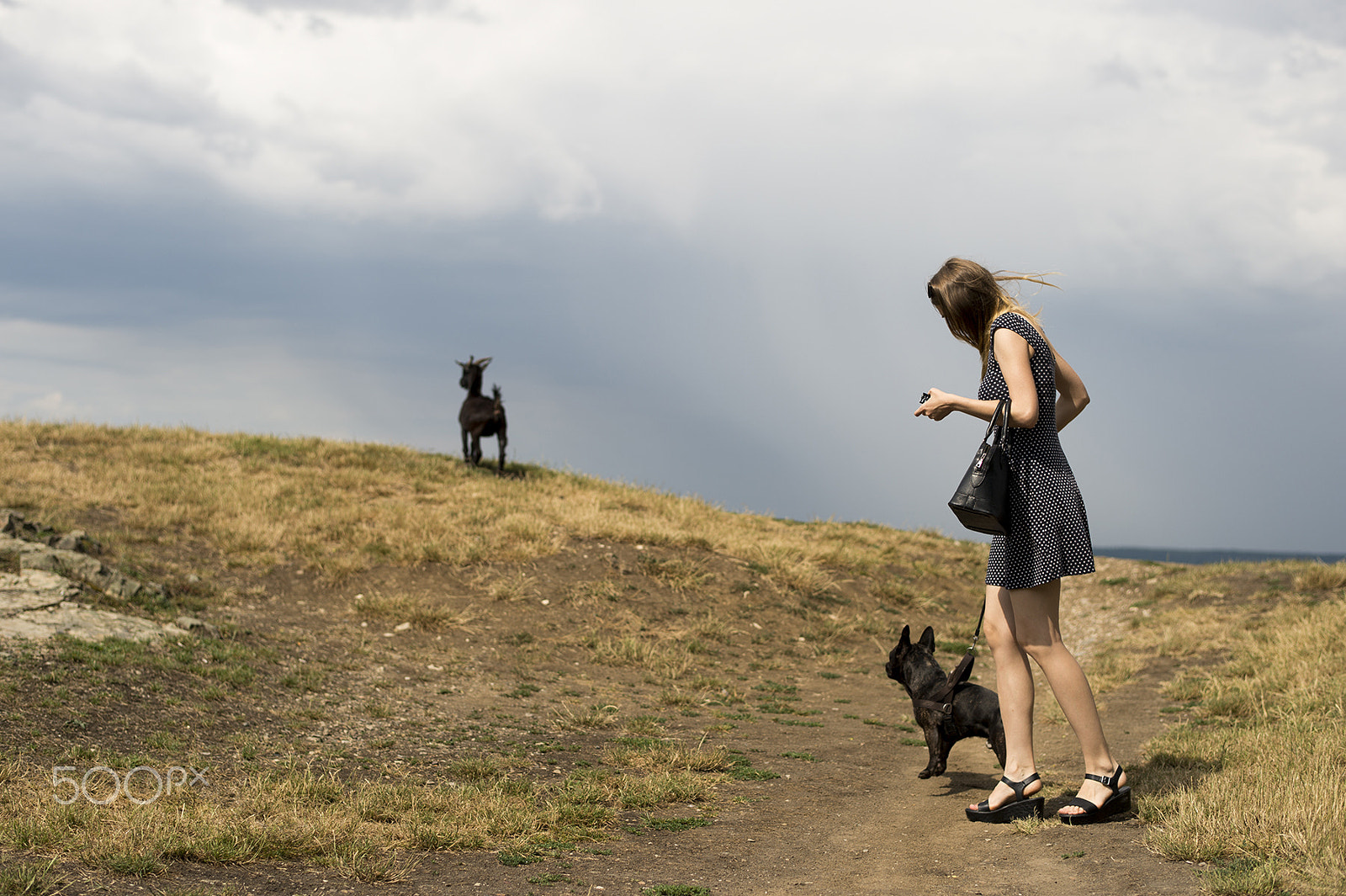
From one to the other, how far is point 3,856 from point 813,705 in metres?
7.29

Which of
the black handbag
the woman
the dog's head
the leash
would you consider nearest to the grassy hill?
the woman

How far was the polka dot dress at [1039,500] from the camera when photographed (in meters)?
4.50

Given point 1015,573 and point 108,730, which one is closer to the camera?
point 1015,573

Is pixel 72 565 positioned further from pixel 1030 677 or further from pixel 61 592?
pixel 1030 677

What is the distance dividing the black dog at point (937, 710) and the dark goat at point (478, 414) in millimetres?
14802

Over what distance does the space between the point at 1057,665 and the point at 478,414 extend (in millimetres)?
17327

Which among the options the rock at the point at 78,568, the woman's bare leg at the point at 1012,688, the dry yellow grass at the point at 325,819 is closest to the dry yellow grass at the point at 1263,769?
the woman's bare leg at the point at 1012,688

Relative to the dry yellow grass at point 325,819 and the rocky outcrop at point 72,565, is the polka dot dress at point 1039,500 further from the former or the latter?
the rocky outcrop at point 72,565

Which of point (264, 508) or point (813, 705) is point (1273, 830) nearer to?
point (813, 705)

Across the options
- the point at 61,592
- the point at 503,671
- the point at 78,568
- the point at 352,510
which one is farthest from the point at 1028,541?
the point at 352,510

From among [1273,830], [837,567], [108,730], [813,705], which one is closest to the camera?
[1273,830]

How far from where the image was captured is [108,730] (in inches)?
261

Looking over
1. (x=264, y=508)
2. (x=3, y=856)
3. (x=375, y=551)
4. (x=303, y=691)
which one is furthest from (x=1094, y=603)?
(x=3, y=856)

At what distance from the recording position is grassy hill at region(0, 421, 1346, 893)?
4.68m
